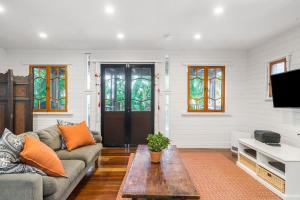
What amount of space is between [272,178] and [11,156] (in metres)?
3.23

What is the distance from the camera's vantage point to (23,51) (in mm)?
5102

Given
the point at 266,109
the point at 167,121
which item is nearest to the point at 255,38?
the point at 266,109

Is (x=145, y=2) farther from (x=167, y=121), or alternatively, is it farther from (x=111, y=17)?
(x=167, y=121)

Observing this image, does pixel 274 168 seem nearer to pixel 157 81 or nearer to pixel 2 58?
pixel 157 81

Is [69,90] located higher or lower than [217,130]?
higher

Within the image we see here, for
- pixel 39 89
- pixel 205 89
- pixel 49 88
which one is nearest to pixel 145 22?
pixel 205 89

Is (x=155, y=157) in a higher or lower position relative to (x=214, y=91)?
lower

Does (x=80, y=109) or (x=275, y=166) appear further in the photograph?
(x=80, y=109)

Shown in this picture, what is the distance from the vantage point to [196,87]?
5.23m

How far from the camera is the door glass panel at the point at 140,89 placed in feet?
17.0

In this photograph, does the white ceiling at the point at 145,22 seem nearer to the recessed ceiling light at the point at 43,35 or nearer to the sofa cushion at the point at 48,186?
the recessed ceiling light at the point at 43,35

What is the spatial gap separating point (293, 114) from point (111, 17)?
3.53m

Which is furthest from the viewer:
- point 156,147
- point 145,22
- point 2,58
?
point 2,58

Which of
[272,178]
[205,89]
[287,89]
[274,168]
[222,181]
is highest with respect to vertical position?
[205,89]
